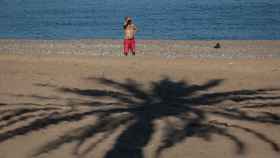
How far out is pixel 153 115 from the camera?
38.1 ft

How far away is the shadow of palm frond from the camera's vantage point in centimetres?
965

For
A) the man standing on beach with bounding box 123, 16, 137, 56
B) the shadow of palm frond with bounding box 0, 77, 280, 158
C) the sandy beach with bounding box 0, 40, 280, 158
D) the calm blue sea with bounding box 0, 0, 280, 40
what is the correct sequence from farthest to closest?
the calm blue sea with bounding box 0, 0, 280, 40 < the man standing on beach with bounding box 123, 16, 137, 56 < the shadow of palm frond with bounding box 0, 77, 280, 158 < the sandy beach with bounding box 0, 40, 280, 158

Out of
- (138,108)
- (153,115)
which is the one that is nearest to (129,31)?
(138,108)

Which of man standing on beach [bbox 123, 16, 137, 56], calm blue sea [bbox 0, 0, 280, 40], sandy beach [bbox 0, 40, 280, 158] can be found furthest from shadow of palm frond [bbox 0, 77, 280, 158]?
calm blue sea [bbox 0, 0, 280, 40]

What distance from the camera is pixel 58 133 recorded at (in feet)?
33.3

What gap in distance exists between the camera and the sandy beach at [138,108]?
938 centimetres

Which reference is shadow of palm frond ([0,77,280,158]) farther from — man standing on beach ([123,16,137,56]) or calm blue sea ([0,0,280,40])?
calm blue sea ([0,0,280,40])

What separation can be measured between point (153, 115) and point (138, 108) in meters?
0.70

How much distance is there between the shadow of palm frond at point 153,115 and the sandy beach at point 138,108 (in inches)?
0.7

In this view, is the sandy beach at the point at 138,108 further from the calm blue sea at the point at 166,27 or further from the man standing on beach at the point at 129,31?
the calm blue sea at the point at 166,27

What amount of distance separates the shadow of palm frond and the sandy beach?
18 mm

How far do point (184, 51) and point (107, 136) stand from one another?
18084 millimetres

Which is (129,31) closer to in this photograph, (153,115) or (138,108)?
(138,108)

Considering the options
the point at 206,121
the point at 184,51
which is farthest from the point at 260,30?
the point at 206,121
